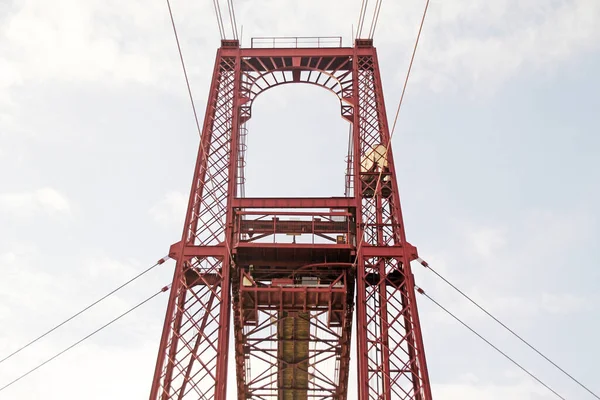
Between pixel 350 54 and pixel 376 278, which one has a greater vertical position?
pixel 350 54

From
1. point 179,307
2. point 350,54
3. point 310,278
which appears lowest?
point 179,307

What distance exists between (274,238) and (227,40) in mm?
8515

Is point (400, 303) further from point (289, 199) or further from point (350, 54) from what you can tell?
point (350, 54)

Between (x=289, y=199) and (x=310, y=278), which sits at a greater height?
(x=289, y=199)

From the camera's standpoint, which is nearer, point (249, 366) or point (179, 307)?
point (179, 307)

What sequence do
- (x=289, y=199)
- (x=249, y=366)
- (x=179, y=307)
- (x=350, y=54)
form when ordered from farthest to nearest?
(x=249, y=366), (x=350, y=54), (x=289, y=199), (x=179, y=307)

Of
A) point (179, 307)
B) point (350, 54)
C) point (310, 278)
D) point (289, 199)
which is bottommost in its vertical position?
point (179, 307)

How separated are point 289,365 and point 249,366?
1921 millimetres

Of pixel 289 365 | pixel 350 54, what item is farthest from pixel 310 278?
pixel 350 54

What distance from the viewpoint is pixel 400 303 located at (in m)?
21.7

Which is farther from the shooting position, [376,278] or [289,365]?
[289,365]

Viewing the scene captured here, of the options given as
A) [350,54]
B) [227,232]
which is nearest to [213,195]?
[227,232]

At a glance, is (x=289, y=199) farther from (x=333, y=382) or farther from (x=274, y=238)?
(x=333, y=382)

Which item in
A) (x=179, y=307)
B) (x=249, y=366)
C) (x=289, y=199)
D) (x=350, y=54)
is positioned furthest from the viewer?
(x=249, y=366)
